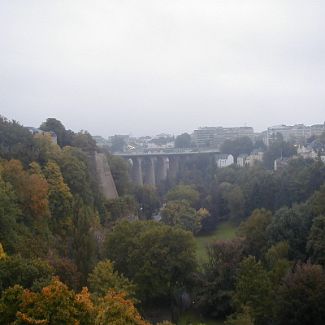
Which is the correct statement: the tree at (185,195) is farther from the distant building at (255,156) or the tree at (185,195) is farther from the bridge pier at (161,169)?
the distant building at (255,156)

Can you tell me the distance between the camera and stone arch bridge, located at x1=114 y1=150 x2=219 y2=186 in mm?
59531

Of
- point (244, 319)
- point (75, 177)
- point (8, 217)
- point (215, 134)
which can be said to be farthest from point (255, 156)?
point (244, 319)

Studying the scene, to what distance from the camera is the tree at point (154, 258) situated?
20625 millimetres

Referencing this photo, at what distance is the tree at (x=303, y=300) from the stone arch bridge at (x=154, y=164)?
137 ft

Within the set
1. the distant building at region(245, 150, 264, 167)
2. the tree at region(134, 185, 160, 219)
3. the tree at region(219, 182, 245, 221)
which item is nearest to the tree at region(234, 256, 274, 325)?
the tree at region(219, 182, 245, 221)

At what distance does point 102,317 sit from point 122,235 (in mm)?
10599

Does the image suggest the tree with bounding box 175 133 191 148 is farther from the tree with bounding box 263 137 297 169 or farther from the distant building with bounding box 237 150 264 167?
the tree with bounding box 263 137 297 169

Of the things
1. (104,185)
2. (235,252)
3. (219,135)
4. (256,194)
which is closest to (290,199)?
(256,194)

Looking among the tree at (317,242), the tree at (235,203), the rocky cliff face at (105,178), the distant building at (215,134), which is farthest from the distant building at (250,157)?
the tree at (317,242)

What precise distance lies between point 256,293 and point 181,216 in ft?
64.6

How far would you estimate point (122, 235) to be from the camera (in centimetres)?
2233

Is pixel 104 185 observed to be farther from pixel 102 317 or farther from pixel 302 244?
pixel 102 317

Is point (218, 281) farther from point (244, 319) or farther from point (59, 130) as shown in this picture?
point (59, 130)

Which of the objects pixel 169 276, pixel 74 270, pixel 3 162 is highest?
pixel 3 162
